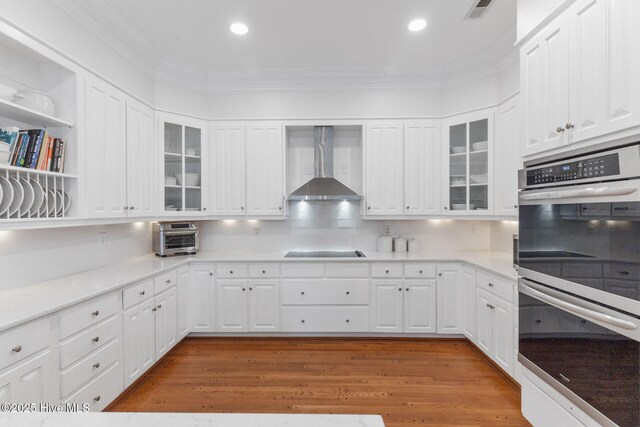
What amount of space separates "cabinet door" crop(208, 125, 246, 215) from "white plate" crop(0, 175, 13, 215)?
6.22 ft

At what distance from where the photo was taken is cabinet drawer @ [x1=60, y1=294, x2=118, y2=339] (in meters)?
1.76

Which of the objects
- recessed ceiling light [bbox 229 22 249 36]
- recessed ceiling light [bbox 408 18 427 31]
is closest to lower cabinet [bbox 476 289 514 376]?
recessed ceiling light [bbox 408 18 427 31]

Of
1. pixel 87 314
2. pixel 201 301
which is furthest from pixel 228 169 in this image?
pixel 87 314

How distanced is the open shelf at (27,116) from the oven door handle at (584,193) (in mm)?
3122

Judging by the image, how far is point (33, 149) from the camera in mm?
1914

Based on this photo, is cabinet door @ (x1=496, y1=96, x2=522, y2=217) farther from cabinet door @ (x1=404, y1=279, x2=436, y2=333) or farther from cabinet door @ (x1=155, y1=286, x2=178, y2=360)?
cabinet door @ (x1=155, y1=286, x2=178, y2=360)

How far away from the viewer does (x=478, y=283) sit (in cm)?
292

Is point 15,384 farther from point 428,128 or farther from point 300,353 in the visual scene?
point 428,128

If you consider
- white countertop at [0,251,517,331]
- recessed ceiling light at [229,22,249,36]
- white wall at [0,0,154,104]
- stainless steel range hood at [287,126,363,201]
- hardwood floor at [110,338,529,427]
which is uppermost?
recessed ceiling light at [229,22,249,36]

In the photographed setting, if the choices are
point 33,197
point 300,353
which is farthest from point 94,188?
point 300,353

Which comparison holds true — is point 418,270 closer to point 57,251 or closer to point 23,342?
point 23,342

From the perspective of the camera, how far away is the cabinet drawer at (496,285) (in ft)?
7.90

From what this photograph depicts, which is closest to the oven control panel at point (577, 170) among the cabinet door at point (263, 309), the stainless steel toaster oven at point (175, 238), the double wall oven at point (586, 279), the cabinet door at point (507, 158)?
the double wall oven at point (586, 279)

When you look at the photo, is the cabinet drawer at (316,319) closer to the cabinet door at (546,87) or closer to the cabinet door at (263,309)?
the cabinet door at (263,309)
